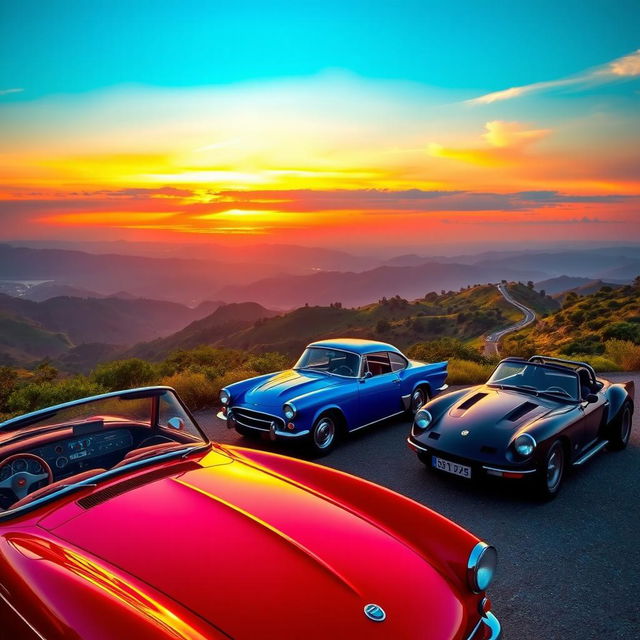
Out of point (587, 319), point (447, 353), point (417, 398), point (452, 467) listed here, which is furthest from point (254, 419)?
point (587, 319)

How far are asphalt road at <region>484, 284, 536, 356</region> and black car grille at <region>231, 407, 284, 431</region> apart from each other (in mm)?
35213

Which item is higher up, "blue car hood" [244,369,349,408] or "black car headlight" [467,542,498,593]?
"black car headlight" [467,542,498,593]

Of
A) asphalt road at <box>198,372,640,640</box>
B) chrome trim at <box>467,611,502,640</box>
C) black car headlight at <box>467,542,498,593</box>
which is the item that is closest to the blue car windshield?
asphalt road at <box>198,372,640,640</box>

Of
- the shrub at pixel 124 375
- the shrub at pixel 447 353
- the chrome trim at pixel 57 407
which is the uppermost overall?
the chrome trim at pixel 57 407

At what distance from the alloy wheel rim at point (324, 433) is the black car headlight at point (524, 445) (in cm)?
276

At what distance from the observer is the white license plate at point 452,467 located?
20.6ft

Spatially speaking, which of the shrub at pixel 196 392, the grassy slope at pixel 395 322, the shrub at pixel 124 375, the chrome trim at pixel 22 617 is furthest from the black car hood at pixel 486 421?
the grassy slope at pixel 395 322

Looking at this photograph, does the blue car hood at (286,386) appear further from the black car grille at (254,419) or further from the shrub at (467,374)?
the shrub at (467,374)

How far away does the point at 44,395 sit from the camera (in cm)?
1233

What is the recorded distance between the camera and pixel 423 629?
8.79 ft

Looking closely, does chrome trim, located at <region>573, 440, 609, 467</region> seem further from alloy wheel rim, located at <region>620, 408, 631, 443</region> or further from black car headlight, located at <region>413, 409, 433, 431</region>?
black car headlight, located at <region>413, 409, 433, 431</region>

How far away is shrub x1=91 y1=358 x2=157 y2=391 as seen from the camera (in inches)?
530

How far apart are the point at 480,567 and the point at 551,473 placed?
3714 mm

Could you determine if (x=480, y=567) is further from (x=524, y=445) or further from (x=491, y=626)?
(x=524, y=445)
